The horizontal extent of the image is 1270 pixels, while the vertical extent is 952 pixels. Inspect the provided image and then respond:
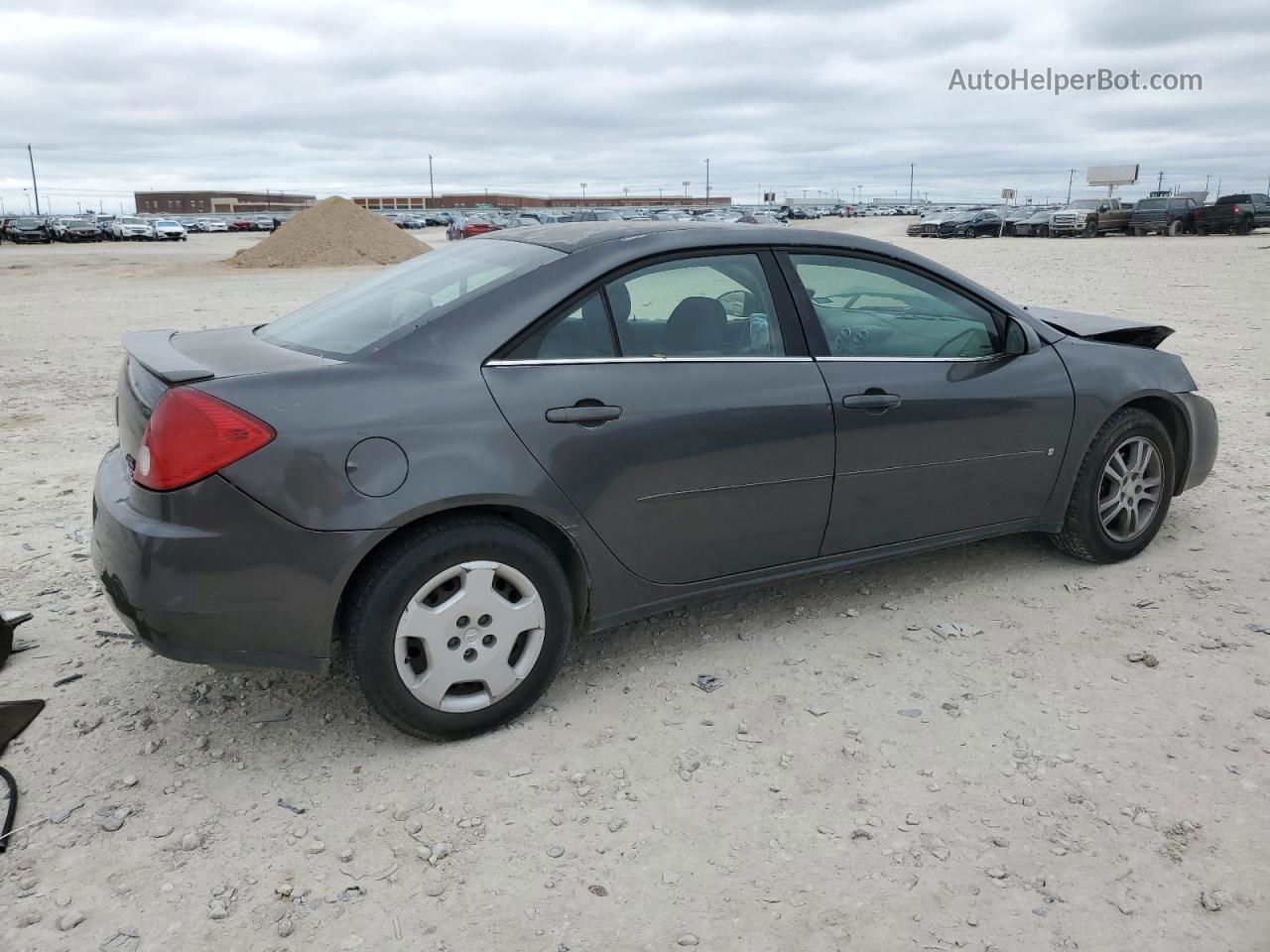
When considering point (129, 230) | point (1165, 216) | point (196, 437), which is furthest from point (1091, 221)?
point (129, 230)

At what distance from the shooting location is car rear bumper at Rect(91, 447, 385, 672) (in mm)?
2832

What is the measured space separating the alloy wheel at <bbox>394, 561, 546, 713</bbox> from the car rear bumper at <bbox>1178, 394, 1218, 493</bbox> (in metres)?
3.36

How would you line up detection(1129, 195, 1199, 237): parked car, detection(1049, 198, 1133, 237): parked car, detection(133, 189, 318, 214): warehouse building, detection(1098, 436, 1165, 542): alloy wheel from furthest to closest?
detection(133, 189, 318, 214): warehouse building < detection(1049, 198, 1133, 237): parked car < detection(1129, 195, 1199, 237): parked car < detection(1098, 436, 1165, 542): alloy wheel

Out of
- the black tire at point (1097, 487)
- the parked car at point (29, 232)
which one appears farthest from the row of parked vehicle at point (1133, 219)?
the parked car at point (29, 232)

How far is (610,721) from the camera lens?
11.2ft

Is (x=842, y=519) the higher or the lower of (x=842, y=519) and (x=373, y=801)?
the higher

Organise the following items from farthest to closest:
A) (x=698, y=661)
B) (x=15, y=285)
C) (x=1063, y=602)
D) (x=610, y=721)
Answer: (x=15, y=285)
(x=1063, y=602)
(x=698, y=661)
(x=610, y=721)

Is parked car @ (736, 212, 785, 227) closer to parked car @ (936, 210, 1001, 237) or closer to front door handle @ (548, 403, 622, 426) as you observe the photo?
front door handle @ (548, 403, 622, 426)

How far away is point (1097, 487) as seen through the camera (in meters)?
4.52

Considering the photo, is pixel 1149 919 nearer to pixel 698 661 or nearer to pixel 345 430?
pixel 698 661

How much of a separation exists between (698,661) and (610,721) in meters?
0.55

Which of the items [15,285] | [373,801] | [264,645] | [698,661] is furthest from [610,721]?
[15,285]

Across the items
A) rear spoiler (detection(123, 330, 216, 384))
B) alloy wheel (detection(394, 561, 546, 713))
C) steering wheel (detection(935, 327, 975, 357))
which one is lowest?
alloy wheel (detection(394, 561, 546, 713))

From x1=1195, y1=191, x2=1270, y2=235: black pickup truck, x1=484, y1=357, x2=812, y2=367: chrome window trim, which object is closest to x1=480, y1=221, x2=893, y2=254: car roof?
x1=484, y1=357, x2=812, y2=367: chrome window trim
